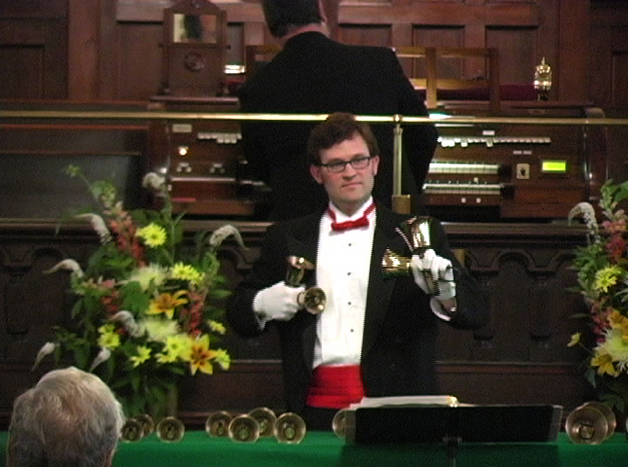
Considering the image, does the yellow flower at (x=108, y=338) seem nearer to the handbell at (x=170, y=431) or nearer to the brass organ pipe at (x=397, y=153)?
the brass organ pipe at (x=397, y=153)

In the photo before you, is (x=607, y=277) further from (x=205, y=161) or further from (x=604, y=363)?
(x=205, y=161)

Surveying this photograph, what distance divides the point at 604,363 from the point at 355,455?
247cm

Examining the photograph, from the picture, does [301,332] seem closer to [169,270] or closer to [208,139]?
[169,270]

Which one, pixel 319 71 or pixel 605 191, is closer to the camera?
pixel 319 71

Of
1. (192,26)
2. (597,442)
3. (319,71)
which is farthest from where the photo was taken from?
(192,26)

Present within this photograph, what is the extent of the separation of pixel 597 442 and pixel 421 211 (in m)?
2.09

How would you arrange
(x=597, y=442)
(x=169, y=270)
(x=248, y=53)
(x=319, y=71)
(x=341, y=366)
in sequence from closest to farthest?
1. (x=597, y=442)
2. (x=341, y=366)
3. (x=319, y=71)
4. (x=169, y=270)
5. (x=248, y=53)

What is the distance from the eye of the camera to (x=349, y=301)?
4879mm

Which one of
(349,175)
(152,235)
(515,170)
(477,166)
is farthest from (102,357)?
(515,170)

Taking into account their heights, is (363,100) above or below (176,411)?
above

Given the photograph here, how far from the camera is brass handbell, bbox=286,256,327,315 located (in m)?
4.74

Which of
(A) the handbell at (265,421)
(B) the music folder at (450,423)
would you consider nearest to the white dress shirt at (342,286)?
(A) the handbell at (265,421)

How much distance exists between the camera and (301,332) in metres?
4.86

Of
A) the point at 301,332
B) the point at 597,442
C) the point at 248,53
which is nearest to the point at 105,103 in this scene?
the point at 248,53
